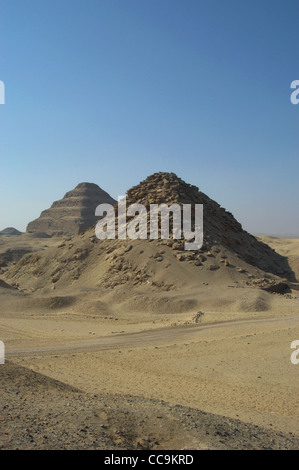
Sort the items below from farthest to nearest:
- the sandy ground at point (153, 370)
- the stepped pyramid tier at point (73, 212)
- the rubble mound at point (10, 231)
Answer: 1. the rubble mound at point (10, 231)
2. the stepped pyramid tier at point (73, 212)
3. the sandy ground at point (153, 370)

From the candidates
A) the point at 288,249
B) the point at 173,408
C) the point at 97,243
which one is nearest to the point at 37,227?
the point at 288,249

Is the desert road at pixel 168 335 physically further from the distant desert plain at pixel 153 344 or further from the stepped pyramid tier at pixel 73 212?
the stepped pyramid tier at pixel 73 212

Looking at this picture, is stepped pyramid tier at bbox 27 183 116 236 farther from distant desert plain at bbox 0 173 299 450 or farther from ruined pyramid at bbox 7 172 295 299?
distant desert plain at bbox 0 173 299 450

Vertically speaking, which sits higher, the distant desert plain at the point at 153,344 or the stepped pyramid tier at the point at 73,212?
the stepped pyramid tier at the point at 73,212

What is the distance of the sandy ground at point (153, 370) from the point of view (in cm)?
446

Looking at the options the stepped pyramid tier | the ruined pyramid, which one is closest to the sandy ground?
the ruined pyramid

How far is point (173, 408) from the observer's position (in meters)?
5.38

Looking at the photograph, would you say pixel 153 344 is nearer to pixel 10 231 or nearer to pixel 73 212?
pixel 73 212

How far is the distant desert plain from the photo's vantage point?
4590 millimetres

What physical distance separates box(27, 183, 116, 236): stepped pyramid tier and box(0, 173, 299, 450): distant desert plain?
4772 centimetres

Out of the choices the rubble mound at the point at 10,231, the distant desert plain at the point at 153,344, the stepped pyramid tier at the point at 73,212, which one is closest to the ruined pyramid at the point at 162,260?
the distant desert plain at the point at 153,344

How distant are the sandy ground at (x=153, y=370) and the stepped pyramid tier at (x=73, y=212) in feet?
187

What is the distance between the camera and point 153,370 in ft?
30.0
